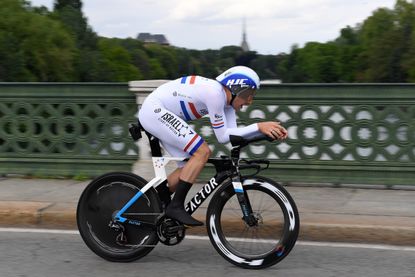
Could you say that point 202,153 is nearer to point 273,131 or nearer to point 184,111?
point 184,111

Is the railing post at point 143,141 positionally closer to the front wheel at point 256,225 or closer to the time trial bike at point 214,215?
the time trial bike at point 214,215

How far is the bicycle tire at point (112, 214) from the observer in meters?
5.61

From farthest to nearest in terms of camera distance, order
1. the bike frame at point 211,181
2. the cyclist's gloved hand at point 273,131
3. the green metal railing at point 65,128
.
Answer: the green metal railing at point 65,128
the bike frame at point 211,181
the cyclist's gloved hand at point 273,131

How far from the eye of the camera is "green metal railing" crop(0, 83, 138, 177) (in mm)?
9141

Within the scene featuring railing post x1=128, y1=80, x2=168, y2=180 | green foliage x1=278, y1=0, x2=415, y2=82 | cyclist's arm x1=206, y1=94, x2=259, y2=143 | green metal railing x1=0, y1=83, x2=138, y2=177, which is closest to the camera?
cyclist's arm x1=206, y1=94, x2=259, y2=143

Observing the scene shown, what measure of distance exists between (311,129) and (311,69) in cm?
12358

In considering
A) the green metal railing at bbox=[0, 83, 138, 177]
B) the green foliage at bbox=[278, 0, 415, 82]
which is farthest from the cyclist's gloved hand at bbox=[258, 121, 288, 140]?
the green foliage at bbox=[278, 0, 415, 82]

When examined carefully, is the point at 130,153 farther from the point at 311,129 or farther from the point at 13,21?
the point at 13,21

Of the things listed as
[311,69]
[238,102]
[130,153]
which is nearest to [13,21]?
[130,153]

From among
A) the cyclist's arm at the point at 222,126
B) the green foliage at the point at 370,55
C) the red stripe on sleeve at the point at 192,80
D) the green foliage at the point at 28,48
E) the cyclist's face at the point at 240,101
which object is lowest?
the green foliage at the point at 370,55

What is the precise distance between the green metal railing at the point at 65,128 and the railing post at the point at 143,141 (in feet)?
0.34

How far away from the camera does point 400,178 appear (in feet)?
27.6

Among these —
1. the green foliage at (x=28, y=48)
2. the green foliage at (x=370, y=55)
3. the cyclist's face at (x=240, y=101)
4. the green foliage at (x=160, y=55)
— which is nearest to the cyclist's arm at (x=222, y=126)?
the cyclist's face at (x=240, y=101)

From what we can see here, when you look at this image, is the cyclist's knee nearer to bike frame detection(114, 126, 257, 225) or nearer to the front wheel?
bike frame detection(114, 126, 257, 225)
